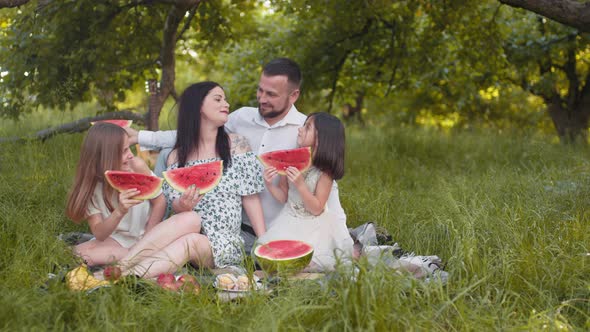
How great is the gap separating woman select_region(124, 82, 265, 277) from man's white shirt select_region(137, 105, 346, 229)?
0.24 metres

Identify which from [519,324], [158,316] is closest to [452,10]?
[519,324]

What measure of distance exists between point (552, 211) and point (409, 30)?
14.4 ft

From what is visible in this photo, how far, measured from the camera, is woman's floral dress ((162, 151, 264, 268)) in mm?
4195

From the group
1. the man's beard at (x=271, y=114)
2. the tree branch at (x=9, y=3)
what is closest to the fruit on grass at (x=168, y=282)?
the man's beard at (x=271, y=114)

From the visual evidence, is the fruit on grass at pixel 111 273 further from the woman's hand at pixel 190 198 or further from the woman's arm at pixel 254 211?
the woman's arm at pixel 254 211

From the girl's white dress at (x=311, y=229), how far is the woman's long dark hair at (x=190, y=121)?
0.56 metres

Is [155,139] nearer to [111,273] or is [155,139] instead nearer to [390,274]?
[111,273]

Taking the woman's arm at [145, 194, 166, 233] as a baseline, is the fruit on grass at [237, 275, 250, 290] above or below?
below

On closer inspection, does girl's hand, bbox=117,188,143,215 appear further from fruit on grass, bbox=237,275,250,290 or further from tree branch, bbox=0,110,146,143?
tree branch, bbox=0,110,146,143

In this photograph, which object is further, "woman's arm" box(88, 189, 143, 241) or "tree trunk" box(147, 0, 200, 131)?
"tree trunk" box(147, 0, 200, 131)

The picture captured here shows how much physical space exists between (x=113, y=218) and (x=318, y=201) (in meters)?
1.35

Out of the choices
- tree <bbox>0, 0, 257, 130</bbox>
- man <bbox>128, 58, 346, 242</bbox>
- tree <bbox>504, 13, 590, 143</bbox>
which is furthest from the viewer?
tree <bbox>504, 13, 590, 143</bbox>

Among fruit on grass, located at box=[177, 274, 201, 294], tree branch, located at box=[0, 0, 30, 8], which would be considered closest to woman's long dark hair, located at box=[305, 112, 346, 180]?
fruit on grass, located at box=[177, 274, 201, 294]

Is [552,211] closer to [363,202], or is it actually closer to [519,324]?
[363,202]
